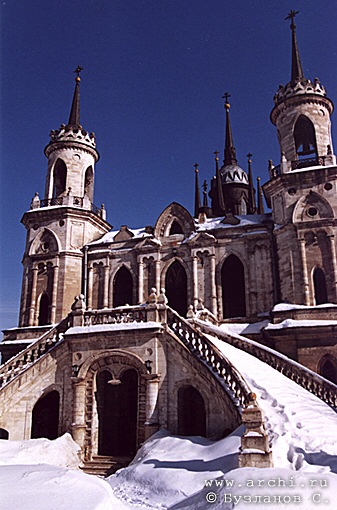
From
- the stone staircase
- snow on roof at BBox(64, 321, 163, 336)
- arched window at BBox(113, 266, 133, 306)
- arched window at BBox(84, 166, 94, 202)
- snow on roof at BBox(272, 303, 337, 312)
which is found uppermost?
arched window at BBox(84, 166, 94, 202)

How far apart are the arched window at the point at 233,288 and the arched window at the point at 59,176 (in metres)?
14.0

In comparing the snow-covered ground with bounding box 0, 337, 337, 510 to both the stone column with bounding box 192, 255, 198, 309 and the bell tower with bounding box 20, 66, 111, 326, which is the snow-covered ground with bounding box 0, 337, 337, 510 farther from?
the bell tower with bounding box 20, 66, 111, 326

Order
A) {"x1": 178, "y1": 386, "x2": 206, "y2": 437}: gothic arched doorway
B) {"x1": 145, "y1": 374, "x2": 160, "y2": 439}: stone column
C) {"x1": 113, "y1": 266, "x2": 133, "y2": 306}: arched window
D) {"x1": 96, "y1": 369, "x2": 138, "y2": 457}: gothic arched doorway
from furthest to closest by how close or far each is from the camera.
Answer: {"x1": 113, "y1": 266, "x2": 133, "y2": 306}: arched window, {"x1": 96, "y1": 369, "x2": 138, "y2": 457}: gothic arched doorway, {"x1": 178, "y1": 386, "x2": 206, "y2": 437}: gothic arched doorway, {"x1": 145, "y1": 374, "x2": 160, "y2": 439}: stone column

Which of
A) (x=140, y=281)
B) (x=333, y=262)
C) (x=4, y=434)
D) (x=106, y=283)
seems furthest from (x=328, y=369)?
(x=4, y=434)

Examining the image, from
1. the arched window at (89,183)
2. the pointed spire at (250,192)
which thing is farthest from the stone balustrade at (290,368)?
the pointed spire at (250,192)

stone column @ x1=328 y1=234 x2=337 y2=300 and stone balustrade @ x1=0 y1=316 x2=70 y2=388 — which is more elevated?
stone column @ x1=328 y1=234 x2=337 y2=300

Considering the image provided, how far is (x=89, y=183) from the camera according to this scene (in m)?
35.5

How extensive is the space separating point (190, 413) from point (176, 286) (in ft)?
35.1

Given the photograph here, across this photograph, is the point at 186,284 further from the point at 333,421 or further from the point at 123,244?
the point at 333,421

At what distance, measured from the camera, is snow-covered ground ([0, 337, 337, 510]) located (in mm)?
8812

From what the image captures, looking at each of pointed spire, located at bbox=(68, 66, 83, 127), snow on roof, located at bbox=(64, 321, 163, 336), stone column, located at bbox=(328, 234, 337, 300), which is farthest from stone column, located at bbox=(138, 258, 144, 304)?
pointed spire, located at bbox=(68, 66, 83, 127)

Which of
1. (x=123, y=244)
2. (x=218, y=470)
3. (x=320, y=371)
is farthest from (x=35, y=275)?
(x=218, y=470)

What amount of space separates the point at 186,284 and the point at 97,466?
43.2 ft

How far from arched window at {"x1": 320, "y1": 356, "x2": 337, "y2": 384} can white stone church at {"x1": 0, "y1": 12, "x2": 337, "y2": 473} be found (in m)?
0.06
